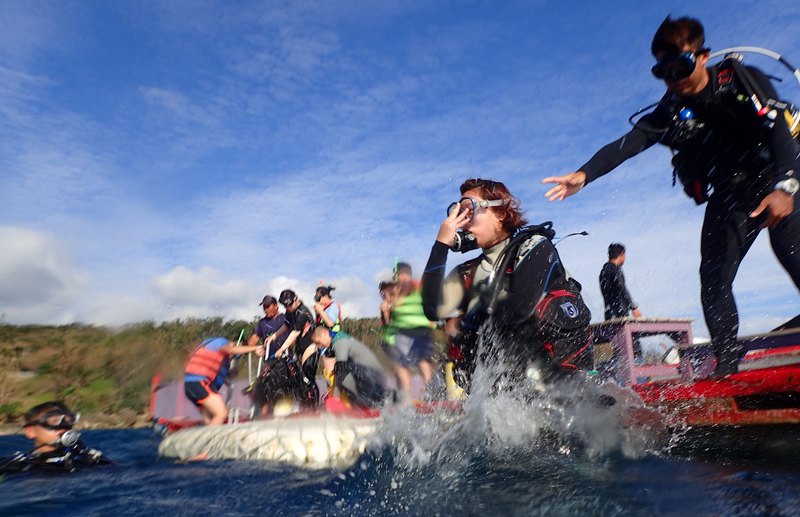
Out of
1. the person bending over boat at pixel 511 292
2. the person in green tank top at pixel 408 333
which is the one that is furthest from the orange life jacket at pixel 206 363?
the person bending over boat at pixel 511 292

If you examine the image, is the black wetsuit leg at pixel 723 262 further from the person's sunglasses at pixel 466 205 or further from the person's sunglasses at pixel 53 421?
the person's sunglasses at pixel 53 421

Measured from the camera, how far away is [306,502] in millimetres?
2402

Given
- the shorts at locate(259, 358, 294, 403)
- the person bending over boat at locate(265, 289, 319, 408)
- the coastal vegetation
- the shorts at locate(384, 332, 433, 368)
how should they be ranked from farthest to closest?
the coastal vegetation → the shorts at locate(259, 358, 294, 403) → the person bending over boat at locate(265, 289, 319, 408) → the shorts at locate(384, 332, 433, 368)

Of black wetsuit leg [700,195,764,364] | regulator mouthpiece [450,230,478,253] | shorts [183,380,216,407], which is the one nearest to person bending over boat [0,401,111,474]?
shorts [183,380,216,407]

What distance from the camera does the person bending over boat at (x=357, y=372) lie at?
6437 mm

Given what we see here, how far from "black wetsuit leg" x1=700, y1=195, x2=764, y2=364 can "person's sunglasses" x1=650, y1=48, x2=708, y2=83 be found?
0.77 meters

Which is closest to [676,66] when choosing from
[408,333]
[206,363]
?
[408,333]

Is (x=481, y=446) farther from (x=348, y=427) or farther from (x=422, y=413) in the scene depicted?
(x=348, y=427)

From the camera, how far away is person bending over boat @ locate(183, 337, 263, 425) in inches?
270

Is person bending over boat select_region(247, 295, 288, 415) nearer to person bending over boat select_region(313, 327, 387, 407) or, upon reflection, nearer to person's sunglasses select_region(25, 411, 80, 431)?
person bending over boat select_region(313, 327, 387, 407)

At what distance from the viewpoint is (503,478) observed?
2.46 m

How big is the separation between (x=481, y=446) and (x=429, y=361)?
347 centimetres

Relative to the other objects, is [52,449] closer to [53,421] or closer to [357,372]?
[53,421]

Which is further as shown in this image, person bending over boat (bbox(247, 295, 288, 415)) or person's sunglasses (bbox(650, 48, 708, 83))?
person bending over boat (bbox(247, 295, 288, 415))
